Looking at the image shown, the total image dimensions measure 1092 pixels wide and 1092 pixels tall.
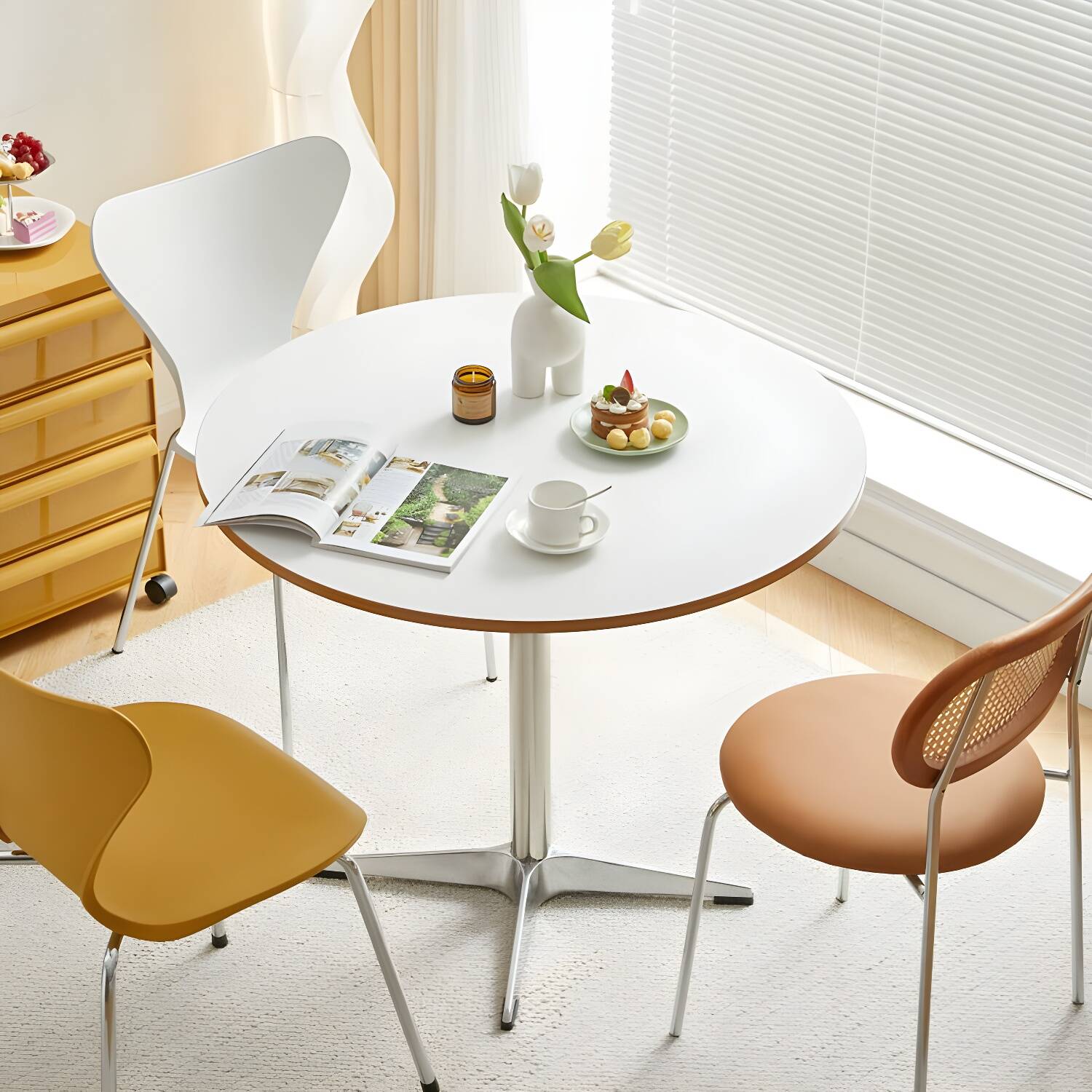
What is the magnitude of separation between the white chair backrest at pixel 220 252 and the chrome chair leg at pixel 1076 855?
1.58 m

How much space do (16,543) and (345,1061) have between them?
1.21 m

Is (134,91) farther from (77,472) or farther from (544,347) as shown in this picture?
(544,347)

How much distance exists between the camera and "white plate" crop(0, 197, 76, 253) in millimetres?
2559

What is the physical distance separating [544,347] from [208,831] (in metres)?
0.83

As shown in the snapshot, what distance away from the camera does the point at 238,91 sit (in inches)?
129

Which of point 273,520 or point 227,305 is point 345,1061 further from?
point 227,305

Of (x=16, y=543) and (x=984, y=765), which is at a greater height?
(x=984, y=765)

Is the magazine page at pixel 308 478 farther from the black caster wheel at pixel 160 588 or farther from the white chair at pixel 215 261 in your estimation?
the black caster wheel at pixel 160 588

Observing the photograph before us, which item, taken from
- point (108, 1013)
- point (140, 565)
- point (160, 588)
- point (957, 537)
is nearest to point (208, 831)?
point (108, 1013)

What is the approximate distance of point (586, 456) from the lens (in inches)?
76.9

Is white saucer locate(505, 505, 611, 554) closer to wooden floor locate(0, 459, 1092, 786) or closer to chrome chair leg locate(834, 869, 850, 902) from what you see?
chrome chair leg locate(834, 869, 850, 902)

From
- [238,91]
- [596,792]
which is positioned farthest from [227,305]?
[596,792]

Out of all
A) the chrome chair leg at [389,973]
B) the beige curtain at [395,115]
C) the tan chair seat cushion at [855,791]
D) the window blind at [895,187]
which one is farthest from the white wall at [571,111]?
the chrome chair leg at [389,973]

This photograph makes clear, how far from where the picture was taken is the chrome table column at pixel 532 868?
2172 mm
